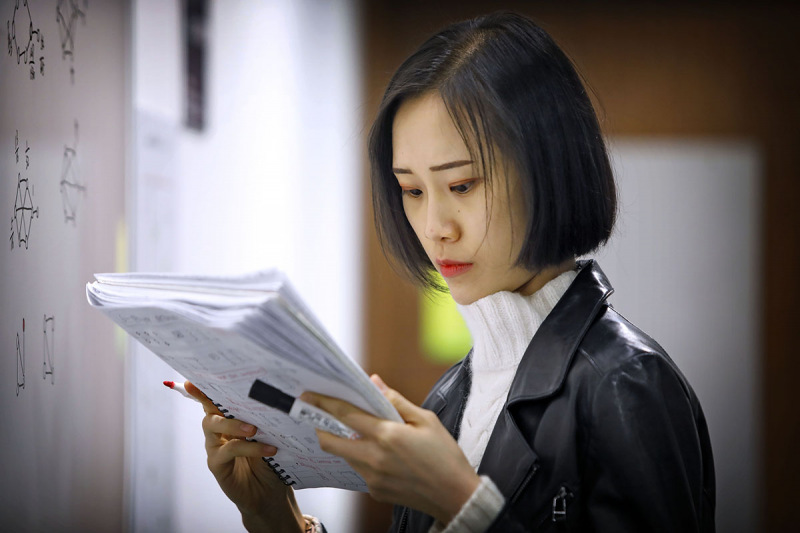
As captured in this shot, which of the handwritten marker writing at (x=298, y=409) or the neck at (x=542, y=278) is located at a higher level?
the neck at (x=542, y=278)

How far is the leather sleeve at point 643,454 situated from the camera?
0.57m

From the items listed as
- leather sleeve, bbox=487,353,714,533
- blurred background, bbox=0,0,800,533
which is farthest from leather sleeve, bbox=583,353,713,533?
blurred background, bbox=0,0,800,533

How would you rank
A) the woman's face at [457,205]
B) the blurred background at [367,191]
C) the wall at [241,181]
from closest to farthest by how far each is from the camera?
the woman's face at [457,205], the wall at [241,181], the blurred background at [367,191]

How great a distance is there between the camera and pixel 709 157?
194 centimetres

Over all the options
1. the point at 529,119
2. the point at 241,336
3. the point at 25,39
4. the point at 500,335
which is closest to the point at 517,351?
the point at 500,335

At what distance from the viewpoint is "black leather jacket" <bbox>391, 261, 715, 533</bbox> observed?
1.90 feet

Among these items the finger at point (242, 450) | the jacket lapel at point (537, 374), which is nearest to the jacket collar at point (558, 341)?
the jacket lapel at point (537, 374)

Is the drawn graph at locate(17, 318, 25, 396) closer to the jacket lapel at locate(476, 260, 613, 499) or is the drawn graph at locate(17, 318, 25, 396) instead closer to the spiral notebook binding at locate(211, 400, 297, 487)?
the spiral notebook binding at locate(211, 400, 297, 487)

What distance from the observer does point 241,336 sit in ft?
1.55

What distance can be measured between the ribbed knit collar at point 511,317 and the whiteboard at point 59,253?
1.69ft

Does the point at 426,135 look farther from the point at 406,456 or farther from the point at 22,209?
the point at 22,209

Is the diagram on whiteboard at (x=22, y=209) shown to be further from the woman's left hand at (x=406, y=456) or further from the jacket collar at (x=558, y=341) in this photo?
the jacket collar at (x=558, y=341)

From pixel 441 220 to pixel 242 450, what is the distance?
0.33 m

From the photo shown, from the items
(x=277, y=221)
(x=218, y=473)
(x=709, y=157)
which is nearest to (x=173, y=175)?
(x=277, y=221)
